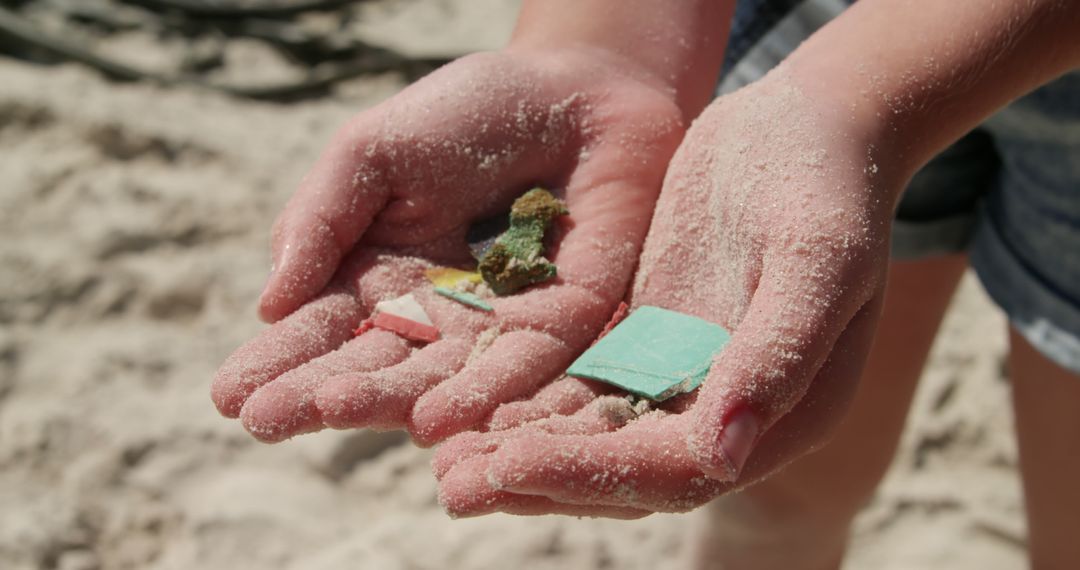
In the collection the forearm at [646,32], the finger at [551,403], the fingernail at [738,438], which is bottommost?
the finger at [551,403]

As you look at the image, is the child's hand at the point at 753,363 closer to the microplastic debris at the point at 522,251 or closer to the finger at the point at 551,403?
the finger at the point at 551,403

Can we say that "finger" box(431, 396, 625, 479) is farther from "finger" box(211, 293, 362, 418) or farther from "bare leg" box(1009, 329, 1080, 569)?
"bare leg" box(1009, 329, 1080, 569)

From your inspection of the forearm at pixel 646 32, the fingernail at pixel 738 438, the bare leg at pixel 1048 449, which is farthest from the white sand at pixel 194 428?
the fingernail at pixel 738 438

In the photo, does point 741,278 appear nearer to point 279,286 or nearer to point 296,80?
point 279,286

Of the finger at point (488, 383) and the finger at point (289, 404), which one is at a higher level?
the finger at point (289, 404)

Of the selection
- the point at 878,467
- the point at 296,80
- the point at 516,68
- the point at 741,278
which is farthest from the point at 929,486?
the point at 296,80

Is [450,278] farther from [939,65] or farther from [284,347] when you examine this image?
[939,65]

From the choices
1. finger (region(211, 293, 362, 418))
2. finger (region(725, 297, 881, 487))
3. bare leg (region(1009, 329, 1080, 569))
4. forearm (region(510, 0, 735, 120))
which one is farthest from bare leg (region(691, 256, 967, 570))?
finger (region(211, 293, 362, 418))

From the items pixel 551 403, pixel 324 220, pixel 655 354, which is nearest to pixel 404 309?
pixel 324 220
